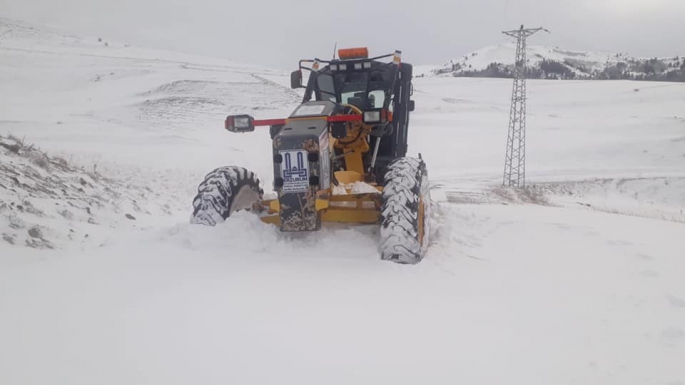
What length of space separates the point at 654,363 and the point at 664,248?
3231mm

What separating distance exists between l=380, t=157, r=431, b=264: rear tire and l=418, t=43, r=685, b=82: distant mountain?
350 feet

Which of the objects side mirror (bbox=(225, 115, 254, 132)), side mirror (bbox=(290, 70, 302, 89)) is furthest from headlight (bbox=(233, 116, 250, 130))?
side mirror (bbox=(290, 70, 302, 89))

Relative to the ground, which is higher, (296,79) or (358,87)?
(296,79)

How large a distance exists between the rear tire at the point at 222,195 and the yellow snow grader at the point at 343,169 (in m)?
0.01

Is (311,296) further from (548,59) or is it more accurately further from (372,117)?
(548,59)

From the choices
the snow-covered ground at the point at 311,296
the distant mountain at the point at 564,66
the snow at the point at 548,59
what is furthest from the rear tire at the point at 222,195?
the snow at the point at 548,59

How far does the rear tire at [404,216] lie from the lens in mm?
4270

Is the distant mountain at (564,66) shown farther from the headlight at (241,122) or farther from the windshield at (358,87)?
the headlight at (241,122)

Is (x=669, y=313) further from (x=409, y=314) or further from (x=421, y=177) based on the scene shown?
(x=421, y=177)

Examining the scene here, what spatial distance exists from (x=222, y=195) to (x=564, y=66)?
446 ft

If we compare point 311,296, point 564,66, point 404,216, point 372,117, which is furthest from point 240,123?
point 564,66

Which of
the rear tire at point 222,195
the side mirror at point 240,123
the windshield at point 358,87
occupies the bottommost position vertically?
the rear tire at point 222,195

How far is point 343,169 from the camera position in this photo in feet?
20.1

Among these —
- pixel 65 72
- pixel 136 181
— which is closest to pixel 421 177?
pixel 136 181
